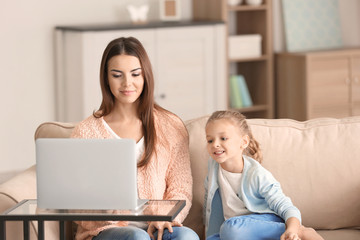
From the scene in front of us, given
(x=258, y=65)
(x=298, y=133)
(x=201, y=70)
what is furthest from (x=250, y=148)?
(x=258, y=65)

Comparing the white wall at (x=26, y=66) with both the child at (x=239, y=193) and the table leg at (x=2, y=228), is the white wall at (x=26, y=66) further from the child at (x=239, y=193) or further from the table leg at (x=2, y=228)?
the table leg at (x=2, y=228)

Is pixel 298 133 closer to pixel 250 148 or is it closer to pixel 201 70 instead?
pixel 250 148

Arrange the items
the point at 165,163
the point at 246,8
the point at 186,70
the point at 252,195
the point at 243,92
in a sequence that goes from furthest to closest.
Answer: the point at 243,92 < the point at 246,8 < the point at 186,70 < the point at 165,163 < the point at 252,195

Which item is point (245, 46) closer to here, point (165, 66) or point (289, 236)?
point (165, 66)

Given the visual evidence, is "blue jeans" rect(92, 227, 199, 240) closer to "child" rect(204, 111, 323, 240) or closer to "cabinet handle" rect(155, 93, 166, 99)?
"child" rect(204, 111, 323, 240)

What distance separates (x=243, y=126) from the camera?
8.55ft

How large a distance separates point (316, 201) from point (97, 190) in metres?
1.05

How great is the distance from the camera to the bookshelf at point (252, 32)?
5203 millimetres

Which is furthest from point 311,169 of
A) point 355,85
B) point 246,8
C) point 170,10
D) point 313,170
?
point 355,85

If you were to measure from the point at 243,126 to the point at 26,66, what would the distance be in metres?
2.54

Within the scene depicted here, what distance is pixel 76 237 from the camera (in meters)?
2.55

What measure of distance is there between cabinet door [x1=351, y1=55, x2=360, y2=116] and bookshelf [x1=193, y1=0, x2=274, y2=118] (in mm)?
592

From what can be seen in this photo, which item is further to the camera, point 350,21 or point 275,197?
point 350,21

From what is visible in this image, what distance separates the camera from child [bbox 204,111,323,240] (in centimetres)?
247
